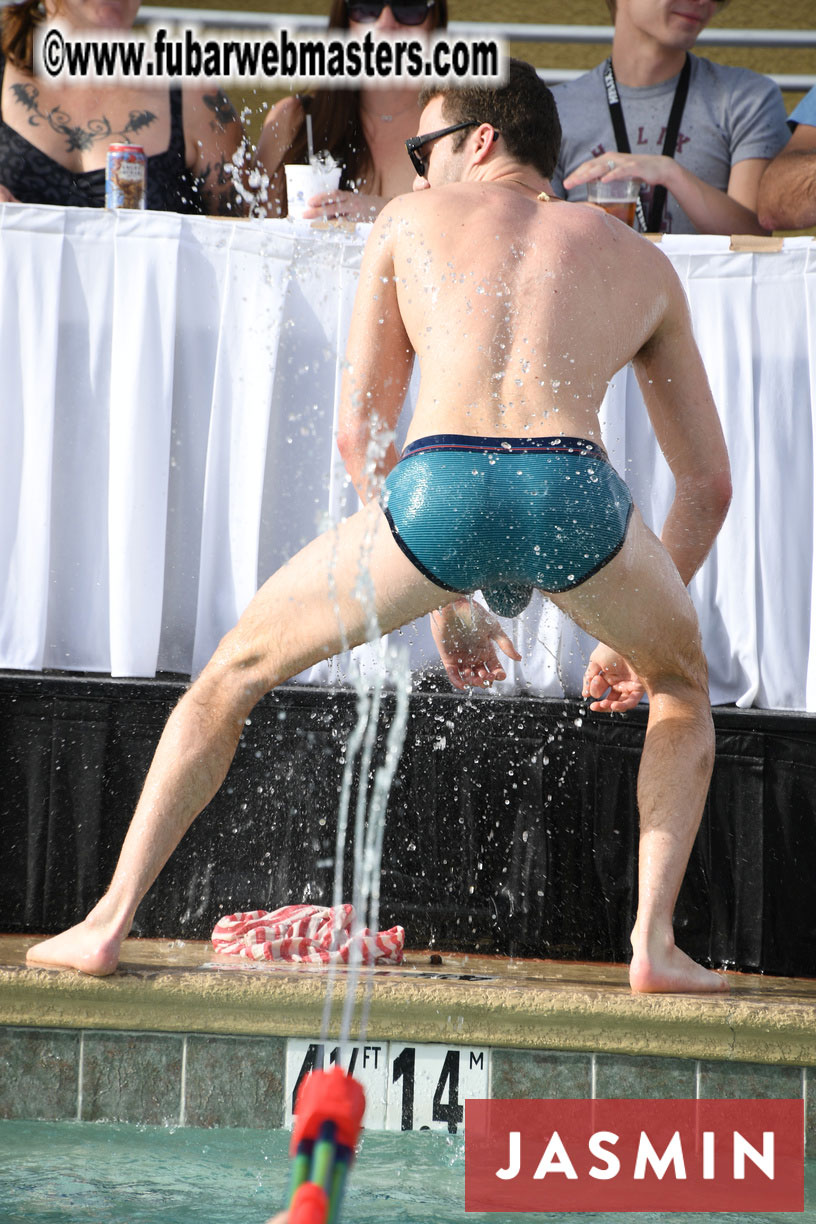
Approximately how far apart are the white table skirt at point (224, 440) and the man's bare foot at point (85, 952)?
0.83m

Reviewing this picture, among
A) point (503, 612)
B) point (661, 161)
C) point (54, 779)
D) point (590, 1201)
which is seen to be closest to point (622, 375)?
point (661, 161)

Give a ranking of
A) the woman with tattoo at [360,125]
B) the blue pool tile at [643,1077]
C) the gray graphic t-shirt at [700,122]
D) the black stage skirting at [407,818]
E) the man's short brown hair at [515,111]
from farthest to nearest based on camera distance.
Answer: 1. the gray graphic t-shirt at [700,122]
2. the woman with tattoo at [360,125]
3. the black stage skirting at [407,818]
4. the man's short brown hair at [515,111]
5. the blue pool tile at [643,1077]

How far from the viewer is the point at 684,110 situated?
11.6 ft

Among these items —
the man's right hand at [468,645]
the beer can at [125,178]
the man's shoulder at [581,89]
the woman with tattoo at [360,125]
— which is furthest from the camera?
the man's shoulder at [581,89]

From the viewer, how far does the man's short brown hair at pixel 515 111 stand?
221 cm

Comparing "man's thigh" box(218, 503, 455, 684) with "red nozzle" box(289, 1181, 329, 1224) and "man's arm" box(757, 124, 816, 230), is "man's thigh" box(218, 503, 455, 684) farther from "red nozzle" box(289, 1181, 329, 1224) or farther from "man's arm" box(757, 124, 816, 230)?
"man's arm" box(757, 124, 816, 230)

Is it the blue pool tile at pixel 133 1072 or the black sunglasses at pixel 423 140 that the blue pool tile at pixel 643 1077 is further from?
the black sunglasses at pixel 423 140

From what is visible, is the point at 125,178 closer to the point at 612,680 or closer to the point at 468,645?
the point at 468,645

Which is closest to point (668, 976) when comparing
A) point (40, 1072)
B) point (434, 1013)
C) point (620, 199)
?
point (434, 1013)

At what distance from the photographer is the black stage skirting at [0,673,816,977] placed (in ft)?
9.19

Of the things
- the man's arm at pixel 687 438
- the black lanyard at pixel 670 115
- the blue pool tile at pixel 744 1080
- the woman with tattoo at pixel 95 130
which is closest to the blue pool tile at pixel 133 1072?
the blue pool tile at pixel 744 1080

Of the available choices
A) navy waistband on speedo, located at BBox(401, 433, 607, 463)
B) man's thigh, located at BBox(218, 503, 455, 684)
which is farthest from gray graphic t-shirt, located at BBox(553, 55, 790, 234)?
man's thigh, located at BBox(218, 503, 455, 684)

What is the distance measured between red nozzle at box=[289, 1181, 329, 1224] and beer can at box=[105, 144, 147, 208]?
8.23 ft

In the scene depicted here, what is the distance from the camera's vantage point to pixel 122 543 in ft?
9.15
